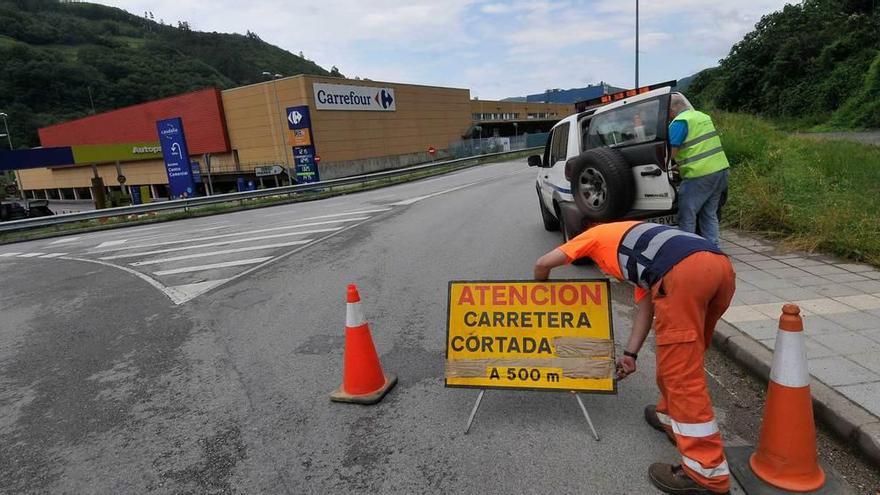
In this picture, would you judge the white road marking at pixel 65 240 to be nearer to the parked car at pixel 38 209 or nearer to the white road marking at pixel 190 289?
the white road marking at pixel 190 289

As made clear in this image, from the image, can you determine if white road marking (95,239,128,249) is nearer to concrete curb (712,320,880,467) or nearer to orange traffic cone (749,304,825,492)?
concrete curb (712,320,880,467)

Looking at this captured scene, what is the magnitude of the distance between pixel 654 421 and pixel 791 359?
95cm

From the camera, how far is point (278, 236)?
11.8 metres

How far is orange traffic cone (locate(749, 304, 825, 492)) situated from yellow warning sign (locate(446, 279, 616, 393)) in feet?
2.84

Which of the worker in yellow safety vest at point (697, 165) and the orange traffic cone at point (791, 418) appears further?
the worker in yellow safety vest at point (697, 165)

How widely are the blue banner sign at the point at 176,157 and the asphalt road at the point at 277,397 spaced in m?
22.5

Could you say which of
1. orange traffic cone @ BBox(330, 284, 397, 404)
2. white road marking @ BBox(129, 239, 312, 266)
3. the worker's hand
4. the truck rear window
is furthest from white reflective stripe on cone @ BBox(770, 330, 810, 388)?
white road marking @ BBox(129, 239, 312, 266)

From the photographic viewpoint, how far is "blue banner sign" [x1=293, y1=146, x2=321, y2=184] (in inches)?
1236

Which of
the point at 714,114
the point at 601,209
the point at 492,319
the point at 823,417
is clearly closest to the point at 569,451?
the point at 492,319

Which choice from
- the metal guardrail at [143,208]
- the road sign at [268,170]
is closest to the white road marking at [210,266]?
the metal guardrail at [143,208]

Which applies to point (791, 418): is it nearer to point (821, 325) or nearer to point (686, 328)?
point (686, 328)

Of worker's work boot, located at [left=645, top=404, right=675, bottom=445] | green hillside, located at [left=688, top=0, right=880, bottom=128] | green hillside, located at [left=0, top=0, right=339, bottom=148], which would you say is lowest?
worker's work boot, located at [left=645, top=404, right=675, bottom=445]

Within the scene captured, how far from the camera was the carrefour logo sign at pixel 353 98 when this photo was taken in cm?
4700

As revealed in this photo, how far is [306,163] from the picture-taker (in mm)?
31562
